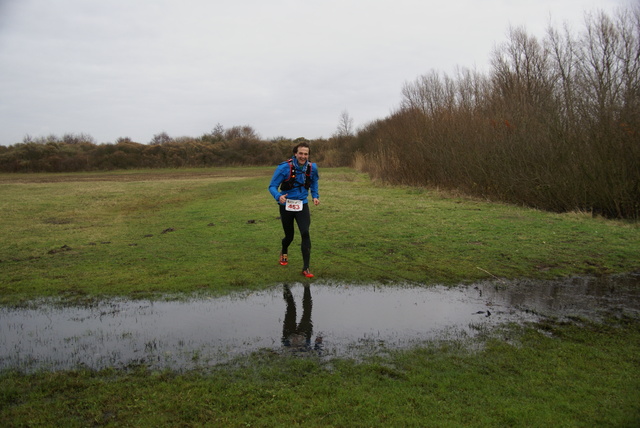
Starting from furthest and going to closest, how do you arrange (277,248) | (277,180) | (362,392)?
(277,248), (277,180), (362,392)

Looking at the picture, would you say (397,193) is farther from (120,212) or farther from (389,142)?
(120,212)

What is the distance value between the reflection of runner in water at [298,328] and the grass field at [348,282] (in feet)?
1.46

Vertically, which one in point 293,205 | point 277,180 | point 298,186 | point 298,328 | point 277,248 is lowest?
point 298,328

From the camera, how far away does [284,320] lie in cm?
623

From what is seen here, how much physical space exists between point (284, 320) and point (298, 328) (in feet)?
1.15

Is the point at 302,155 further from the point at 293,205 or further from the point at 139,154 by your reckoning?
the point at 139,154

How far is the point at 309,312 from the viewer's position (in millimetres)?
6559

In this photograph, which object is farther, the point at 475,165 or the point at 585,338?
the point at 475,165

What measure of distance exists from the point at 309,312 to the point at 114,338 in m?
2.41

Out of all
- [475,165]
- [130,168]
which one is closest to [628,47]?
[475,165]

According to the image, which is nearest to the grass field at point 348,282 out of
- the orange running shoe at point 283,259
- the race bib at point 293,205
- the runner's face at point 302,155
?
the orange running shoe at point 283,259

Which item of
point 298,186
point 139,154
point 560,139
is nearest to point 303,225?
point 298,186

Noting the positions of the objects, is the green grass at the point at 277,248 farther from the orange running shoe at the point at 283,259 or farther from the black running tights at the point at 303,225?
the black running tights at the point at 303,225

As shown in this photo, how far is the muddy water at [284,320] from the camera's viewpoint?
16.9 feet
